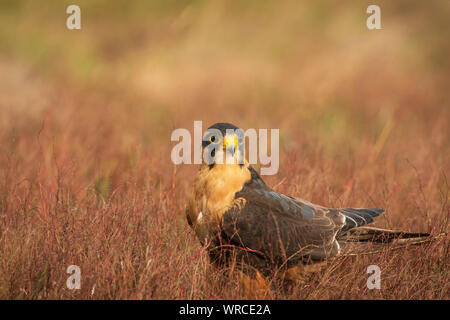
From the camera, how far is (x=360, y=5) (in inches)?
498

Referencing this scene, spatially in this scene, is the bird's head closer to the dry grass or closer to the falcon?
the falcon

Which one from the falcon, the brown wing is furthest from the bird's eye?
the brown wing

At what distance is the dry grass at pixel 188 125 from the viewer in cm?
341

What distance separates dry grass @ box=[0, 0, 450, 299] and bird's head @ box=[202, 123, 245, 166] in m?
0.70

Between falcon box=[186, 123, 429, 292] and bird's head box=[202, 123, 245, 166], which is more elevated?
bird's head box=[202, 123, 245, 166]

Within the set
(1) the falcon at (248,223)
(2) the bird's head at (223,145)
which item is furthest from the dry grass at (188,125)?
(2) the bird's head at (223,145)

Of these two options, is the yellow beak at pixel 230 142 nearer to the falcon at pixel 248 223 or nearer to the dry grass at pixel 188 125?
the falcon at pixel 248 223

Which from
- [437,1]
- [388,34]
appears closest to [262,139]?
[388,34]

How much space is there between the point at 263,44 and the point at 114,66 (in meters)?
3.47

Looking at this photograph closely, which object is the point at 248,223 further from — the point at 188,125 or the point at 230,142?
the point at 188,125

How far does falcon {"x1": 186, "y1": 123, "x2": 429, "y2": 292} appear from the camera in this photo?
3.62m

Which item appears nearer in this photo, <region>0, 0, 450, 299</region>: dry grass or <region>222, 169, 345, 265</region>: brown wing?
<region>0, 0, 450, 299</region>: dry grass

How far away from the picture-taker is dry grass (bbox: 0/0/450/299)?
3.41 metres

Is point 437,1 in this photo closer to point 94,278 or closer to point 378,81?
point 378,81
